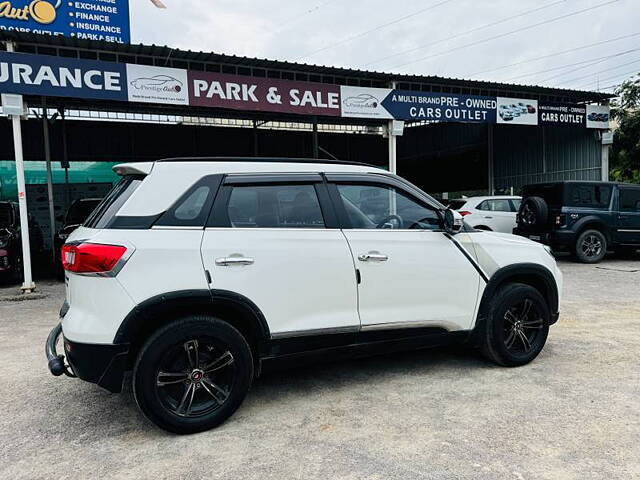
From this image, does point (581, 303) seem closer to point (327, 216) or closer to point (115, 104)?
point (327, 216)

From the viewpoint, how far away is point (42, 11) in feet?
49.5

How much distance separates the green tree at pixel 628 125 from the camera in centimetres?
1653

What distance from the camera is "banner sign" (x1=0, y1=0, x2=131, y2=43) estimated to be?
14.1 metres

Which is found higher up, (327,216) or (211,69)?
(211,69)

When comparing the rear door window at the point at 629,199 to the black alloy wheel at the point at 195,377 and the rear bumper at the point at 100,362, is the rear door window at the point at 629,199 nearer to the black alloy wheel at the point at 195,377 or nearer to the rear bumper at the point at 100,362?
the black alloy wheel at the point at 195,377

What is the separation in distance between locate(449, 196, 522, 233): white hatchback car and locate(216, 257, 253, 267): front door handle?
975 cm

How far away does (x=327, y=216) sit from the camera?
353 cm

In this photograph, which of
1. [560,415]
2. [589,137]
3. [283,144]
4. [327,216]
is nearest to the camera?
[560,415]

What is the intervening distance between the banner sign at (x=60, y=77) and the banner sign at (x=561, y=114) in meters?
10.9

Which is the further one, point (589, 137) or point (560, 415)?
point (589, 137)

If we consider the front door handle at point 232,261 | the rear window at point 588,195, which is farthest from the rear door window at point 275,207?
the rear window at point 588,195

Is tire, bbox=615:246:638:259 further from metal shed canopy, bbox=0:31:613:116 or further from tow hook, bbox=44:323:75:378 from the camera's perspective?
tow hook, bbox=44:323:75:378

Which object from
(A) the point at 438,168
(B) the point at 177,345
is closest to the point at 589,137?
(A) the point at 438,168

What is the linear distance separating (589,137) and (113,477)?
55.4 feet
